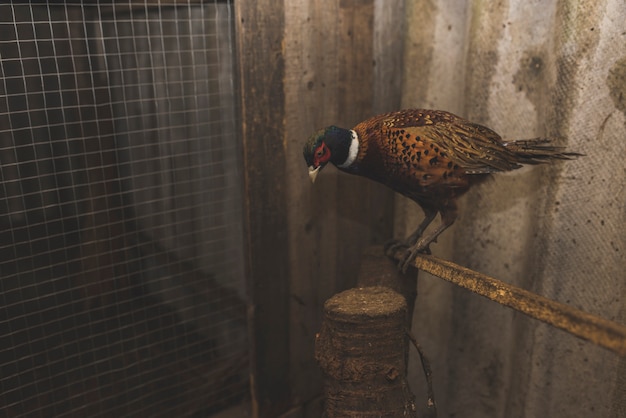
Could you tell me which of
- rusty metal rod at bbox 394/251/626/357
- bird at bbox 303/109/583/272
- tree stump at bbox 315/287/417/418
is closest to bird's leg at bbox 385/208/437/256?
bird at bbox 303/109/583/272

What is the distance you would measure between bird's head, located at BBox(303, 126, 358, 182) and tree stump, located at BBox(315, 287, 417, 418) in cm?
58

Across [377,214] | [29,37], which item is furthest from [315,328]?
[29,37]

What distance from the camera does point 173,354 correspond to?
8.64ft

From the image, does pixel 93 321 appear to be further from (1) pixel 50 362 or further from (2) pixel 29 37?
(2) pixel 29 37

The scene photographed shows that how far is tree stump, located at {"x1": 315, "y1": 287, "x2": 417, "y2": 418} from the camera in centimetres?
149

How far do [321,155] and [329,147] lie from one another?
1.5 inches

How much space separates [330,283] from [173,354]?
768 mm

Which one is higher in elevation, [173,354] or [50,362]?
[50,362]

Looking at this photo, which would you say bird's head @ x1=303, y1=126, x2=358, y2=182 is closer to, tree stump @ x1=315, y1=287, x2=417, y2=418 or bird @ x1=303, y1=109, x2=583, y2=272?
bird @ x1=303, y1=109, x2=583, y2=272

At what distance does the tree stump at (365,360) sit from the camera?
4.89 ft

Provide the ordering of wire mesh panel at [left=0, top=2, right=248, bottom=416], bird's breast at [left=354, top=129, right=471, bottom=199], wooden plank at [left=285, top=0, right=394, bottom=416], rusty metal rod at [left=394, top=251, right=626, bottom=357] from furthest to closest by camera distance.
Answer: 1. wooden plank at [left=285, top=0, right=394, bottom=416]
2. wire mesh panel at [left=0, top=2, right=248, bottom=416]
3. bird's breast at [left=354, top=129, right=471, bottom=199]
4. rusty metal rod at [left=394, top=251, right=626, bottom=357]

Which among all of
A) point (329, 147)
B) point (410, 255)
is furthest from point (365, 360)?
point (329, 147)

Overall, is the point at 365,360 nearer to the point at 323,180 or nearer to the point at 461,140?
the point at 461,140

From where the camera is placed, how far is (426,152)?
188 cm
